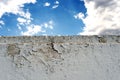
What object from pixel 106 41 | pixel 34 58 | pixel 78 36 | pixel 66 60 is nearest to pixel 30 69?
pixel 34 58

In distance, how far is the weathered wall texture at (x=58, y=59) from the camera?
2.68 m

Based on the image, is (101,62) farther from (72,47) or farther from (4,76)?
(4,76)

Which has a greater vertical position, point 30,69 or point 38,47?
point 38,47

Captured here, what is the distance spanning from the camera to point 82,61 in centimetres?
272

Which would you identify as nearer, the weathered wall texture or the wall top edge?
the weathered wall texture

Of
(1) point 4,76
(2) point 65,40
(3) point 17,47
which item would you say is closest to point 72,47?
(2) point 65,40

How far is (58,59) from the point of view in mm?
2711

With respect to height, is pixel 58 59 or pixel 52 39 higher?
pixel 52 39

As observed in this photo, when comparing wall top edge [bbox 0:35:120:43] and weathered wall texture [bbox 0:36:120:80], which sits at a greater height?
wall top edge [bbox 0:35:120:43]

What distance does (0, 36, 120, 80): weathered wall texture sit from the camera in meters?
2.68

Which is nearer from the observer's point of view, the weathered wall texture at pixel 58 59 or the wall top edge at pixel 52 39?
the weathered wall texture at pixel 58 59

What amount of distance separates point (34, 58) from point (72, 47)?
0.41 m

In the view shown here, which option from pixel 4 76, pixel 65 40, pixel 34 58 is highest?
pixel 65 40

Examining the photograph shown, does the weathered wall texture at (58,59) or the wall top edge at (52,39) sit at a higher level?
the wall top edge at (52,39)
